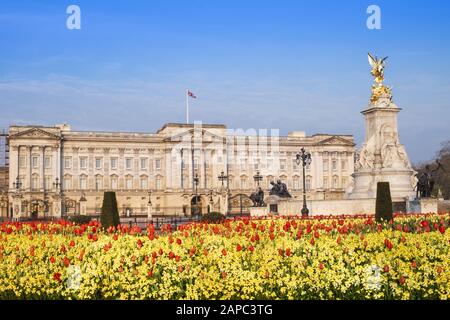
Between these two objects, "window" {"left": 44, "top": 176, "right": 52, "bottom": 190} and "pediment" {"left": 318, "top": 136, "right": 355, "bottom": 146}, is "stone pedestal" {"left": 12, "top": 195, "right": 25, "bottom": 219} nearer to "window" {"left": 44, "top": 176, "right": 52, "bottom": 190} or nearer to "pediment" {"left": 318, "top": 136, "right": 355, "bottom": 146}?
"window" {"left": 44, "top": 176, "right": 52, "bottom": 190}

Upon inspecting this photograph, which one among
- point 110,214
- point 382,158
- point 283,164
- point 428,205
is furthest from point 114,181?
point 110,214

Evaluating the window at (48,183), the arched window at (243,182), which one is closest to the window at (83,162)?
the window at (48,183)

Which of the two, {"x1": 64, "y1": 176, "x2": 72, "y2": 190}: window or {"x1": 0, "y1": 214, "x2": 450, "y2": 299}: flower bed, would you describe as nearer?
{"x1": 0, "y1": 214, "x2": 450, "y2": 299}: flower bed

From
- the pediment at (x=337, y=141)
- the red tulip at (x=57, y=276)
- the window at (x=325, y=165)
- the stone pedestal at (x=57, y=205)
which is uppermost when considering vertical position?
the pediment at (x=337, y=141)

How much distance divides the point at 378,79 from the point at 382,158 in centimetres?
588

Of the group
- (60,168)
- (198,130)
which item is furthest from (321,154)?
(60,168)

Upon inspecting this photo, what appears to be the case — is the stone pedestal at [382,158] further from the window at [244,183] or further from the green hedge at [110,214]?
the window at [244,183]

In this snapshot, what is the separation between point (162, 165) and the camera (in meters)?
100

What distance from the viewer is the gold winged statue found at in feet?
140

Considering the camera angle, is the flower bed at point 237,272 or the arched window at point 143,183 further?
the arched window at point 143,183

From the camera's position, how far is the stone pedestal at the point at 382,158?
40719 millimetres

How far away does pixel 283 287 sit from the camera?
1091 centimetres

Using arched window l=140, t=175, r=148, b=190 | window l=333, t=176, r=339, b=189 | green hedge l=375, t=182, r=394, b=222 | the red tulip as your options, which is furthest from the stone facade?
the red tulip

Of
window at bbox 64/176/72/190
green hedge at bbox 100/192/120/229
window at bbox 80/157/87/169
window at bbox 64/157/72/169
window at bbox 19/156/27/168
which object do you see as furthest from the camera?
window at bbox 80/157/87/169
